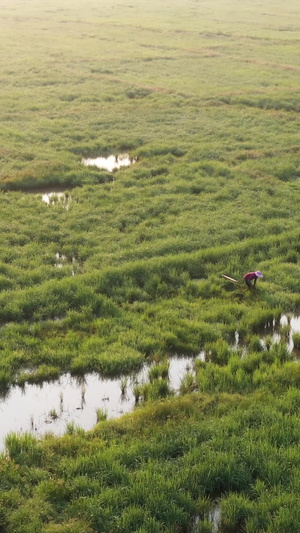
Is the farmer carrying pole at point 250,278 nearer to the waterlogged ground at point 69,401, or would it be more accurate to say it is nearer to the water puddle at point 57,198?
the waterlogged ground at point 69,401

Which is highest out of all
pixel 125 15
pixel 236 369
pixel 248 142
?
pixel 125 15

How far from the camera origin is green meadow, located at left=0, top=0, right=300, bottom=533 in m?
6.38

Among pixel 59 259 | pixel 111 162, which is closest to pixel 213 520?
pixel 59 259

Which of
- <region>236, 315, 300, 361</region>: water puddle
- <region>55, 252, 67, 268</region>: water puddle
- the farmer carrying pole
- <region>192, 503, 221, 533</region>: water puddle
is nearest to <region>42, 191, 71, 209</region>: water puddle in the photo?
<region>55, 252, 67, 268</region>: water puddle

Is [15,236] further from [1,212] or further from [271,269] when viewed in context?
[271,269]

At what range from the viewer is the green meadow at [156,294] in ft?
20.9

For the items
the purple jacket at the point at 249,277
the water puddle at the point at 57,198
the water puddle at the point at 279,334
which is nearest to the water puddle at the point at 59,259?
the water puddle at the point at 57,198

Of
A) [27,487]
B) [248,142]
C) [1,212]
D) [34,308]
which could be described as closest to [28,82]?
[248,142]

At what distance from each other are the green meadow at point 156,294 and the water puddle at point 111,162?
1.17 ft

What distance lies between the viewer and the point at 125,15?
5572cm

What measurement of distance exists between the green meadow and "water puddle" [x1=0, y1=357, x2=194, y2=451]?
18cm

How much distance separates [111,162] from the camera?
18625 millimetres

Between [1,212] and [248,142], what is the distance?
29.9ft

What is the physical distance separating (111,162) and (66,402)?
1155 centimetres
